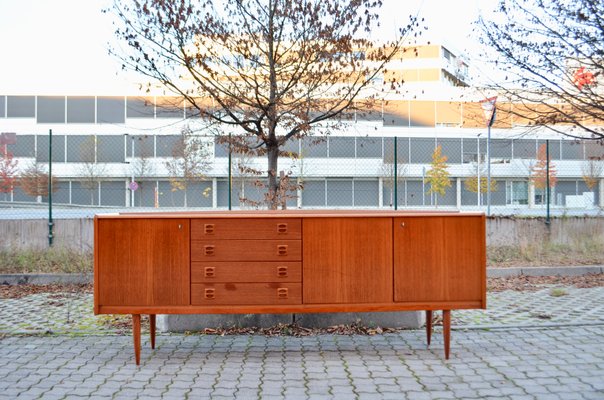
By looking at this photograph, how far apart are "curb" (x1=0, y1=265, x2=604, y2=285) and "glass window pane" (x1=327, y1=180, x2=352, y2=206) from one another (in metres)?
3.97

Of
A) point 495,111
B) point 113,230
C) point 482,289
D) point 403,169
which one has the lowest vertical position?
point 482,289

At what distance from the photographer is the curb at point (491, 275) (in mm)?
8992

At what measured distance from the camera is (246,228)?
4.95 meters

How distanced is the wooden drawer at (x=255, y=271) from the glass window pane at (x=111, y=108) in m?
A: 30.2

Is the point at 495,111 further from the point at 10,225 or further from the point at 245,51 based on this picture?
the point at 10,225

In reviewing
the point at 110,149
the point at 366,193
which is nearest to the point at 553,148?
the point at 366,193

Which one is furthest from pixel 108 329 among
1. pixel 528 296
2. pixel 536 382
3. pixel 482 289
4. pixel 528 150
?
pixel 528 150

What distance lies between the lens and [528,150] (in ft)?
49.0

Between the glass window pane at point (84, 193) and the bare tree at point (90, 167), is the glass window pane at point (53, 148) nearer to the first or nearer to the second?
the glass window pane at point (84, 193)

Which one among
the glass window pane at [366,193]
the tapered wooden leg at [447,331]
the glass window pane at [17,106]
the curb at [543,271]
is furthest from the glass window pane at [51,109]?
the tapered wooden leg at [447,331]

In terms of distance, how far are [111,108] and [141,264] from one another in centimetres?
3134

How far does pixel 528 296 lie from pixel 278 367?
4679 mm

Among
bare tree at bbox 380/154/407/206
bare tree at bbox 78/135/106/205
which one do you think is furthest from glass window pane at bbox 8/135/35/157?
bare tree at bbox 380/154/407/206

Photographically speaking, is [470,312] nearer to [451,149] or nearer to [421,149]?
[421,149]
